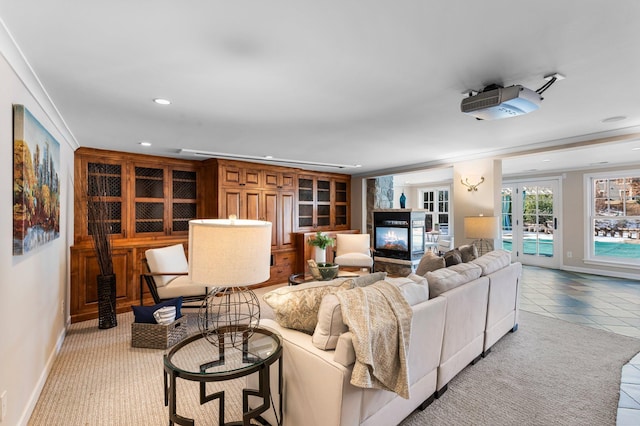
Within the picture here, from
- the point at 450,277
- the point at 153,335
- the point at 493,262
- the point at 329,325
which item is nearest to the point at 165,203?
the point at 153,335

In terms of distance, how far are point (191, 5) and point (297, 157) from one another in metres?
3.66

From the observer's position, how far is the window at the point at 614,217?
612 cm

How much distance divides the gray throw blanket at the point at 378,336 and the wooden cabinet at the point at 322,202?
14.7 feet

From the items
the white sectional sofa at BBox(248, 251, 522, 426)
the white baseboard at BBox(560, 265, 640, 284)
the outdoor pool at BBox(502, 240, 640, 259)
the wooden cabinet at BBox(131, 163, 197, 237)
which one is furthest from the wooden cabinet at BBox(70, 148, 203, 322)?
the white baseboard at BBox(560, 265, 640, 284)

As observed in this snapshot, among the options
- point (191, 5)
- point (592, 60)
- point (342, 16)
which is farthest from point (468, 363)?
point (191, 5)

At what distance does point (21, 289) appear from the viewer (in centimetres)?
196

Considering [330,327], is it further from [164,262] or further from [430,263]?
[164,262]

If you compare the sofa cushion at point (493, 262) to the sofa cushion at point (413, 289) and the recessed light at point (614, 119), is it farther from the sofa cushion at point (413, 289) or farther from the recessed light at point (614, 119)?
the recessed light at point (614, 119)

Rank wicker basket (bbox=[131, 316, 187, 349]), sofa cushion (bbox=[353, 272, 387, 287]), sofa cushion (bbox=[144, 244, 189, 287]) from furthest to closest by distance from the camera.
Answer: sofa cushion (bbox=[144, 244, 189, 287]) → wicker basket (bbox=[131, 316, 187, 349]) → sofa cushion (bbox=[353, 272, 387, 287])

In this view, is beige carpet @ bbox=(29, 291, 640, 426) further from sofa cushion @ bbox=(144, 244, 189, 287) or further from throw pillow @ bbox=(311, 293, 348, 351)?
throw pillow @ bbox=(311, 293, 348, 351)

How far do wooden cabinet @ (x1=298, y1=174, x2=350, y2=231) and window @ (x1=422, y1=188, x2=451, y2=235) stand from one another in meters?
3.22

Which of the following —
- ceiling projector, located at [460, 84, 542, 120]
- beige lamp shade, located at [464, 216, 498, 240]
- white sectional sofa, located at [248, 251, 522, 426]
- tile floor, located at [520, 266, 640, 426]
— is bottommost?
tile floor, located at [520, 266, 640, 426]

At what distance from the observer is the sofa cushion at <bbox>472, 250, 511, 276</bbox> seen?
9.58 feet

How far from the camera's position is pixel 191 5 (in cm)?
132
